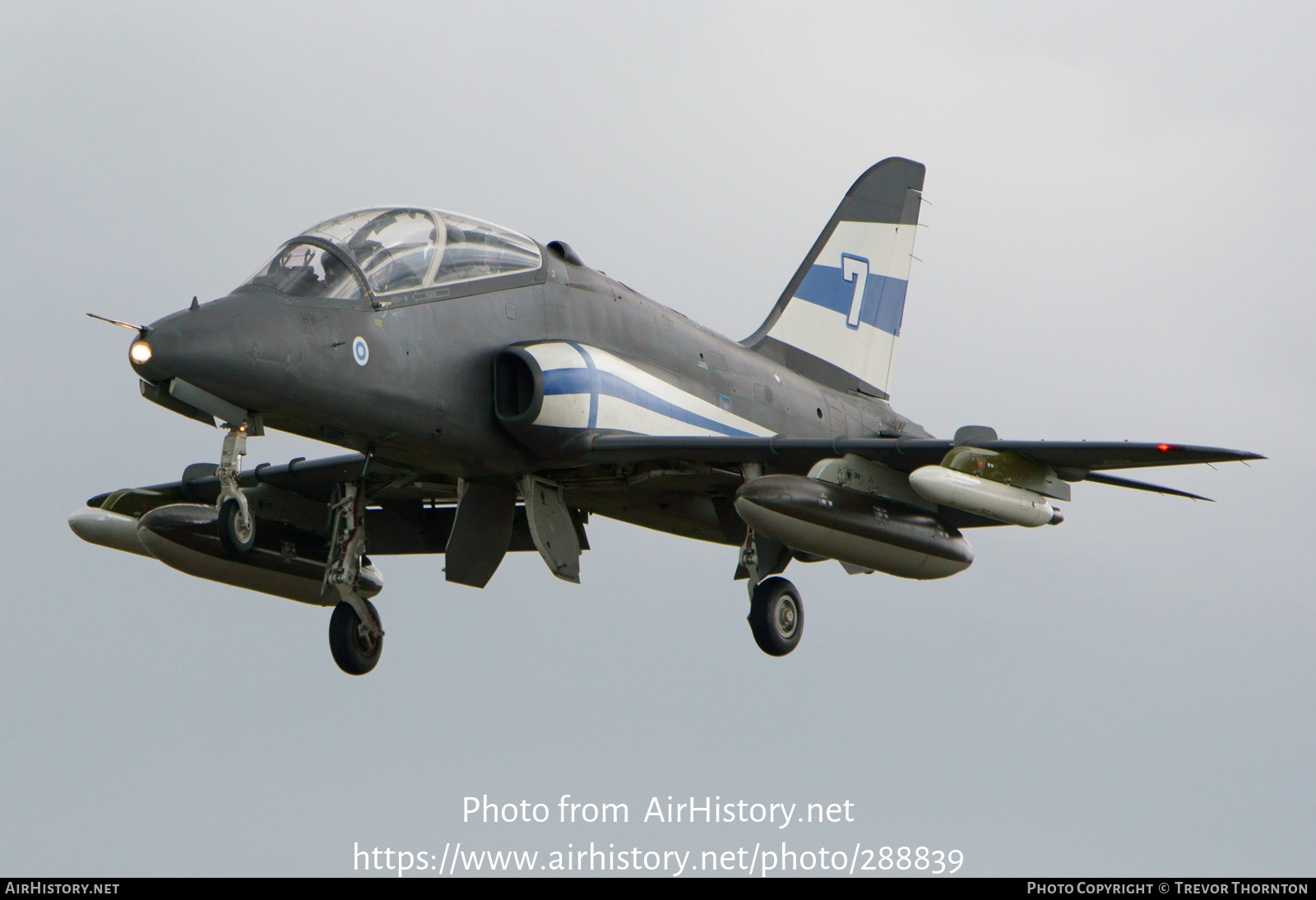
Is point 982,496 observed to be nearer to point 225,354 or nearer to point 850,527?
point 850,527

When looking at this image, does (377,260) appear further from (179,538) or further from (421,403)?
(179,538)

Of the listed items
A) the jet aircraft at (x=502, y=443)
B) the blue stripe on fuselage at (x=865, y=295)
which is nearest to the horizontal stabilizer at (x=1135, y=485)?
the jet aircraft at (x=502, y=443)

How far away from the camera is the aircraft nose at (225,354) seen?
12914 millimetres

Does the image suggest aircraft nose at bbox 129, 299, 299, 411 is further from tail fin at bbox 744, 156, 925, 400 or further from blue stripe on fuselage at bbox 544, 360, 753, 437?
tail fin at bbox 744, 156, 925, 400

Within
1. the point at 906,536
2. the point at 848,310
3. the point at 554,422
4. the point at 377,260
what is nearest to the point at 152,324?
the point at 377,260

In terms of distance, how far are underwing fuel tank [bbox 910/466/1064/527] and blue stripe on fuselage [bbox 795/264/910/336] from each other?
5821 millimetres

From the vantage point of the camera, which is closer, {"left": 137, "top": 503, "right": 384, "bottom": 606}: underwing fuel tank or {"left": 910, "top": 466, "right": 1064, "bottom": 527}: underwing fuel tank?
{"left": 910, "top": 466, "right": 1064, "bottom": 527}: underwing fuel tank

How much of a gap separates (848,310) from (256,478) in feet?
24.7

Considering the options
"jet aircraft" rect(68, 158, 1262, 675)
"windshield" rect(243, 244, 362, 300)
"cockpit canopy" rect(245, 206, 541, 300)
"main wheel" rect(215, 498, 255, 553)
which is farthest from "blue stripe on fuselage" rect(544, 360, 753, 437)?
"main wheel" rect(215, 498, 255, 553)

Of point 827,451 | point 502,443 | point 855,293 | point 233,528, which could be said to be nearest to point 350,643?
point 502,443

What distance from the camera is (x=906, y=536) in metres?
16.2

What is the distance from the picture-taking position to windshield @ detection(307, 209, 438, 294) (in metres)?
14.5

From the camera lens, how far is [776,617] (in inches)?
666

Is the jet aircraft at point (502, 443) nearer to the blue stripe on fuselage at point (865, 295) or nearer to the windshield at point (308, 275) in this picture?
the windshield at point (308, 275)
